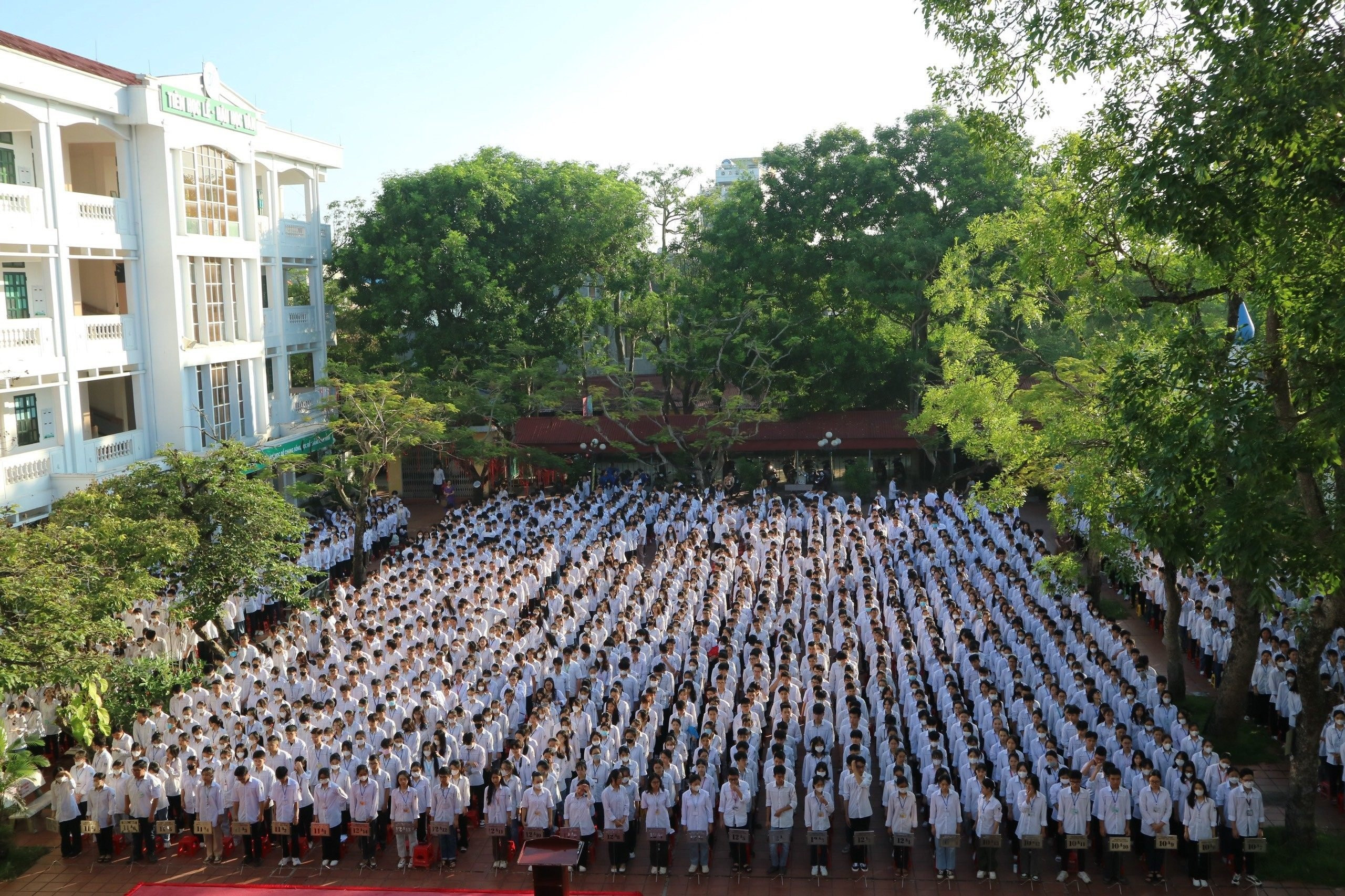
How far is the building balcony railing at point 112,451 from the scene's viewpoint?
63.3 ft

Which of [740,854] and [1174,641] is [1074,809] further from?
[1174,641]

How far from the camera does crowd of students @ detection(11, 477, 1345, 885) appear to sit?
10.0 meters

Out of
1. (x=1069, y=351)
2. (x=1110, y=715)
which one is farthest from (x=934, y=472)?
(x=1110, y=715)

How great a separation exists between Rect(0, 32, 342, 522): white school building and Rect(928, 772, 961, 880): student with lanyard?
11359 mm

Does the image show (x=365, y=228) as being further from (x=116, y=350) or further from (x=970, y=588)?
(x=970, y=588)

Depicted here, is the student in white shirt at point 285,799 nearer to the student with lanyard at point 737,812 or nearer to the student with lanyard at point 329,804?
the student with lanyard at point 329,804

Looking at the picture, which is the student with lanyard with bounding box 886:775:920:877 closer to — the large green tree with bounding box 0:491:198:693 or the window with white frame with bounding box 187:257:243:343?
the large green tree with bounding box 0:491:198:693

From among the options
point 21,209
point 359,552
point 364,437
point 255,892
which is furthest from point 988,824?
point 21,209

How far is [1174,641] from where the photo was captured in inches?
528

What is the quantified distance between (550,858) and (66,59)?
18744 mm

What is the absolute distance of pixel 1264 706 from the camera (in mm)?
12938

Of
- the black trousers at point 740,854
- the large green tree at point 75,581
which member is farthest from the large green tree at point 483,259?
the black trousers at point 740,854

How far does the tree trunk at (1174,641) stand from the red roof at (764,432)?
13.5m

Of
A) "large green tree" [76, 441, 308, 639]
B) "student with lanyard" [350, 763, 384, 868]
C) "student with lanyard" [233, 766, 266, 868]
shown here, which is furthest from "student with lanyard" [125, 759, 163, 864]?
"large green tree" [76, 441, 308, 639]
